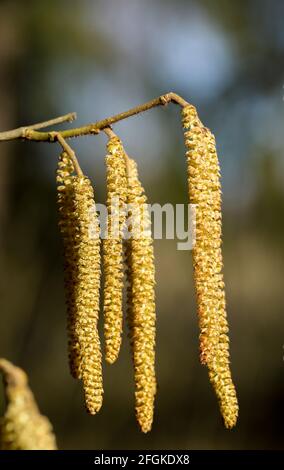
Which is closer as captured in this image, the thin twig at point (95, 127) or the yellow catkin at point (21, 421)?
the yellow catkin at point (21, 421)

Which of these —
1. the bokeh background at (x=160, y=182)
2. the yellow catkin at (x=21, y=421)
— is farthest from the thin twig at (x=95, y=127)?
the bokeh background at (x=160, y=182)

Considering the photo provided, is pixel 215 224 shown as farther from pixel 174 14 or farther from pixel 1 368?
pixel 174 14

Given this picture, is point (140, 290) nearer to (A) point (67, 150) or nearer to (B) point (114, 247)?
(B) point (114, 247)

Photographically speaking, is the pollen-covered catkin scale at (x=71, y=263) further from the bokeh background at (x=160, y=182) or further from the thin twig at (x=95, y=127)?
the bokeh background at (x=160, y=182)

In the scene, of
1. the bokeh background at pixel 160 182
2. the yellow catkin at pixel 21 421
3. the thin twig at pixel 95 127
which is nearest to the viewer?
the yellow catkin at pixel 21 421

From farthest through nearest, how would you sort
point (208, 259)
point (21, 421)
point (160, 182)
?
point (160, 182), point (208, 259), point (21, 421)

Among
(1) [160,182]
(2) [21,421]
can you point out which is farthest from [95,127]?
(1) [160,182]
